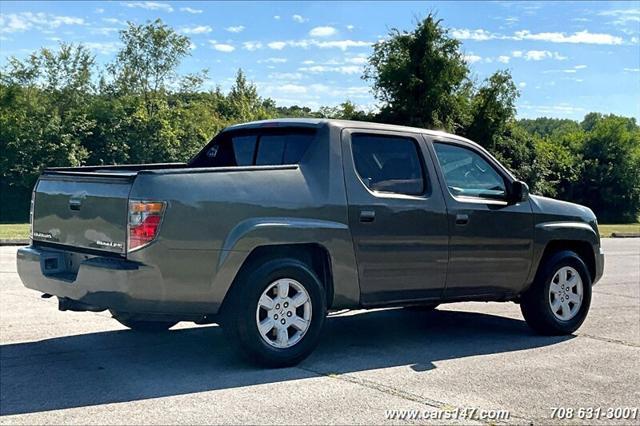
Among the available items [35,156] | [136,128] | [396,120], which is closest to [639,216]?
[396,120]

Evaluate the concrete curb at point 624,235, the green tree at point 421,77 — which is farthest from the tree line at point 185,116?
the concrete curb at point 624,235

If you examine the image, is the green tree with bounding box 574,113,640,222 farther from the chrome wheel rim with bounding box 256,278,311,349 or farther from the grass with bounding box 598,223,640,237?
the chrome wheel rim with bounding box 256,278,311,349

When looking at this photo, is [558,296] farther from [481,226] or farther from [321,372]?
[321,372]

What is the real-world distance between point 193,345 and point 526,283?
10.6ft

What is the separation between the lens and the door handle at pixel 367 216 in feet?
20.4

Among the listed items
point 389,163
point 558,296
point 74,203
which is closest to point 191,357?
point 74,203

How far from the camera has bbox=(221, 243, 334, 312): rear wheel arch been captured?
5793 mm

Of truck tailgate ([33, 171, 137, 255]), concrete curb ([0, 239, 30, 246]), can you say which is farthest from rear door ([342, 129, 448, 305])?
concrete curb ([0, 239, 30, 246])

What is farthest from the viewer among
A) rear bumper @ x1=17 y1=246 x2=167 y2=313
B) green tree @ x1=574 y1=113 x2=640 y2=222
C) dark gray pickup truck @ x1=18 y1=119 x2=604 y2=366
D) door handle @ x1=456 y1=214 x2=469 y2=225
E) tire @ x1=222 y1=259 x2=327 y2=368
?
green tree @ x1=574 y1=113 x2=640 y2=222

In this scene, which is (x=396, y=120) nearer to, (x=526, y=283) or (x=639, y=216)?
(x=639, y=216)

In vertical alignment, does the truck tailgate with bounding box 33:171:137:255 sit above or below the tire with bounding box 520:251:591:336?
above

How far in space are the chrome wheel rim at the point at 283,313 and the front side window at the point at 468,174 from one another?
187cm

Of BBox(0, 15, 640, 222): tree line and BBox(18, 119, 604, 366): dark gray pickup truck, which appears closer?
BBox(18, 119, 604, 366): dark gray pickup truck

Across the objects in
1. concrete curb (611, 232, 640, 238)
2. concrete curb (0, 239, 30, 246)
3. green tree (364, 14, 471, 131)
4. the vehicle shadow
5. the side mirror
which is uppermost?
green tree (364, 14, 471, 131)
